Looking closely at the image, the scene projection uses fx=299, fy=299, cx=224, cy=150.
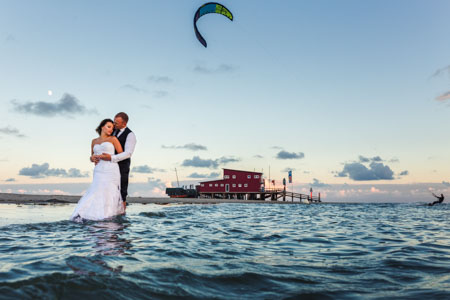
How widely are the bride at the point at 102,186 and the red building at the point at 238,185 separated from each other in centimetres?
4853

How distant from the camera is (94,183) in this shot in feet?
24.1

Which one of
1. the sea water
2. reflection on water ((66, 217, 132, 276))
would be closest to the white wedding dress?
reflection on water ((66, 217, 132, 276))

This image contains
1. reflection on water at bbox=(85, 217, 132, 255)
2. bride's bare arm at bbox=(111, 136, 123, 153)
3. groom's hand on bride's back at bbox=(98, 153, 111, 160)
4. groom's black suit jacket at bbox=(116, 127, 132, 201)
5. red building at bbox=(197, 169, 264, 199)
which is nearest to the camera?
reflection on water at bbox=(85, 217, 132, 255)

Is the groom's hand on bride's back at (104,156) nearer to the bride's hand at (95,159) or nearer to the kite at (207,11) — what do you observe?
the bride's hand at (95,159)

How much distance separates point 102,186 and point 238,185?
49.2 metres

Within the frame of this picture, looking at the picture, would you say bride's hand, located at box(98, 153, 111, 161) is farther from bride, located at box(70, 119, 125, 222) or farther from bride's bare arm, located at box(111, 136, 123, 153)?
bride's bare arm, located at box(111, 136, 123, 153)

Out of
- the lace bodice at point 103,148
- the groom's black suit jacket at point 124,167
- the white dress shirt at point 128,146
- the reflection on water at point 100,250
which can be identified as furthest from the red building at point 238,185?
the reflection on water at point 100,250

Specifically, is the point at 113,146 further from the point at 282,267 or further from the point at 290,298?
the point at 290,298

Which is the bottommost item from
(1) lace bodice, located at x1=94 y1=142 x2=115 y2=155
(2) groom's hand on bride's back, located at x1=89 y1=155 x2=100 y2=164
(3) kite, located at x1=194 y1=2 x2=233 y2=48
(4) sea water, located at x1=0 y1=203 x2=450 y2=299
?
(4) sea water, located at x1=0 y1=203 x2=450 y2=299

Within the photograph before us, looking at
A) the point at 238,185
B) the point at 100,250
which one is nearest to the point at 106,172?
the point at 100,250

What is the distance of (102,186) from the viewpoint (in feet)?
23.9

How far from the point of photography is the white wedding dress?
23.2 ft

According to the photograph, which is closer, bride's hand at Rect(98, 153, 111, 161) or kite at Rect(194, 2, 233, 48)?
bride's hand at Rect(98, 153, 111, 161)

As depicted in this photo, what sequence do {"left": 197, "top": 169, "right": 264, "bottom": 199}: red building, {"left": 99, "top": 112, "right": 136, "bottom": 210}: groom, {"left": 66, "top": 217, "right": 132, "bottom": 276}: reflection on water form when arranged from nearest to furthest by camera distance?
{"left": 66, "top": 217, "right": 132, "bottom": 276}: reflection on water → {"left": 99, "top": 112, "right": 136, "bottom": 210}: groom → {"left": 197, "top": 169, "right": 264, "bottom": 199}: red building
